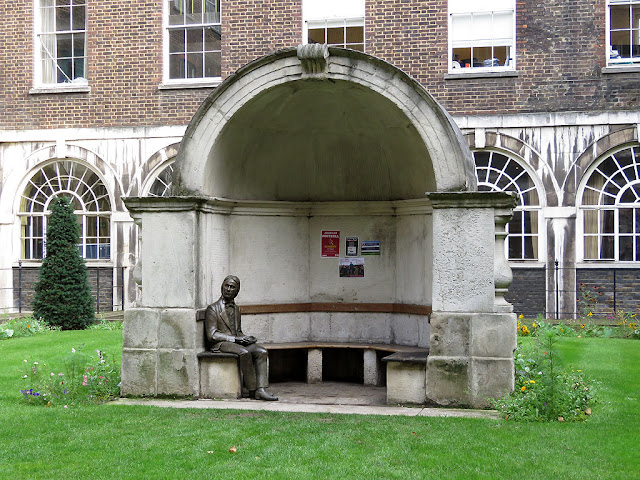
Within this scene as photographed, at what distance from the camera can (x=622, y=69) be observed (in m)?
17.7

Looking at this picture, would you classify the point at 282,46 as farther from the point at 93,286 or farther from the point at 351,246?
the point at 351,246

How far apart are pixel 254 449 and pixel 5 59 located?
1625 cm

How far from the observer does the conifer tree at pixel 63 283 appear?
1694 cm

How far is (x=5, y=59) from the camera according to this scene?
67.8 feet

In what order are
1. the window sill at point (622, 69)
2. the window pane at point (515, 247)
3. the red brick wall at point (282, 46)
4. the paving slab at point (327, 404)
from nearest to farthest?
1. the paving slab at point (327, 404)
2. the window sill at point (622, 69)
3. the red brick wall at point (282, 46)
4. the window pane at point (515, 247)

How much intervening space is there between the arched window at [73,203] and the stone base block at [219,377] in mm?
11326

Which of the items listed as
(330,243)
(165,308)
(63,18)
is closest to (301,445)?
(165,308)

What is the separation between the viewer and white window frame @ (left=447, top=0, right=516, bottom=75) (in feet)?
60.3

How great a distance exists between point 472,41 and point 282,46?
3984 mm

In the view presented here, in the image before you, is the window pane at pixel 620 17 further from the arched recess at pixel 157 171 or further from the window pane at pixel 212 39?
the arched recess at pixel 157 171

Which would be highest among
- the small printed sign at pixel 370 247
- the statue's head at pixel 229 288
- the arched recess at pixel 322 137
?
the arched recess at pixel 322 137

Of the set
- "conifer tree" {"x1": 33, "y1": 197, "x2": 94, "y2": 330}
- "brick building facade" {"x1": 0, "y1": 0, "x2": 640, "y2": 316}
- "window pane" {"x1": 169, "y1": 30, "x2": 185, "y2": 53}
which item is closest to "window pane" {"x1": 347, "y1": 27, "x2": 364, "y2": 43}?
"brick building facade" {"x1": 0, "y1": 0, "x2": 640, "y2": 316}

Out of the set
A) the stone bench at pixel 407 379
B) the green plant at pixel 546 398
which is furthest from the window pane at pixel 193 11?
the green plant at pixel 546 398

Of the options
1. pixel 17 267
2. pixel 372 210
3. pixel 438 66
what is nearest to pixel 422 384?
pixel 372 210
